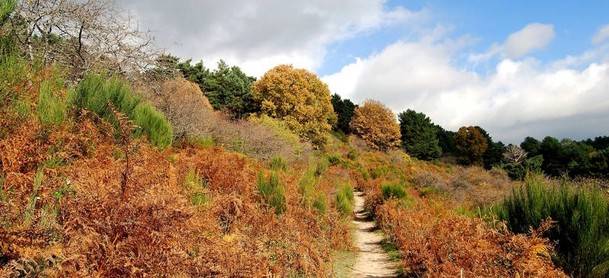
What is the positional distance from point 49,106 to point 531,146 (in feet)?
178

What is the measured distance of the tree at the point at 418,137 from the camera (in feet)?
178

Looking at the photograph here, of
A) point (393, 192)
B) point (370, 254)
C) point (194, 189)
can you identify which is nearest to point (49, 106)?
point (194, 189)

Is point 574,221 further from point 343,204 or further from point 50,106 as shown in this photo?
point 343,204

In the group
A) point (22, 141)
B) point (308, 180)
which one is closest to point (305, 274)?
point (22, 141)

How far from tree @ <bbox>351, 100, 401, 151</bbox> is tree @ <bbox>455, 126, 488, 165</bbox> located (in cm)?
1069

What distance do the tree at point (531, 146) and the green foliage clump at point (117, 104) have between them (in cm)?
4719

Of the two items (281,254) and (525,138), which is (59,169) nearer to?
(281,254)

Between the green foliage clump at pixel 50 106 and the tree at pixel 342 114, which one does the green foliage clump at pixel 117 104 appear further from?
the tree at pixel 342 114

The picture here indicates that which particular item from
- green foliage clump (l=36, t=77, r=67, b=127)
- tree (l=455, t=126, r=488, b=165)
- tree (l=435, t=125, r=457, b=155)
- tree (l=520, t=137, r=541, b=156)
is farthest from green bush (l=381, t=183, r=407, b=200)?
tree (l=435, t=125, r=457, b=155)

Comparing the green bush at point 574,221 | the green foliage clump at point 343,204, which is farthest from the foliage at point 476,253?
the green foliage clump at point 343,204

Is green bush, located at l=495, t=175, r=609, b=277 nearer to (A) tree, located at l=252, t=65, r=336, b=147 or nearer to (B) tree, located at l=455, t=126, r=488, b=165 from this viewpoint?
(A) tree, located at l=252, t=65, r=336, b=147

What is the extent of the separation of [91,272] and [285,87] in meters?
34.2

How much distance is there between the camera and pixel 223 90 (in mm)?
38969

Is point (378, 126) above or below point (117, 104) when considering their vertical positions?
above
